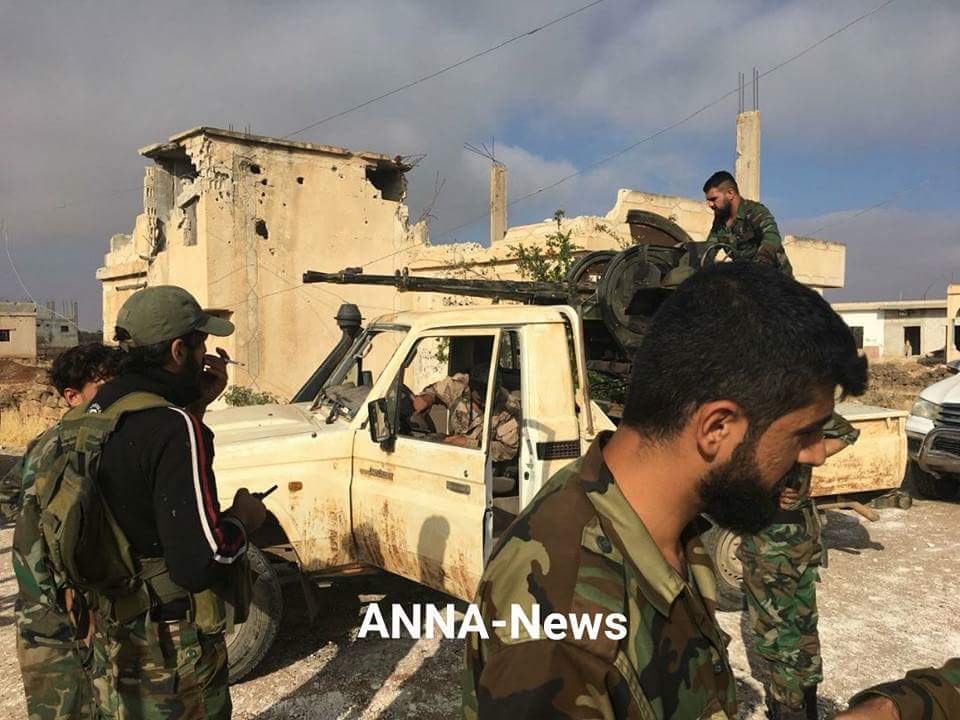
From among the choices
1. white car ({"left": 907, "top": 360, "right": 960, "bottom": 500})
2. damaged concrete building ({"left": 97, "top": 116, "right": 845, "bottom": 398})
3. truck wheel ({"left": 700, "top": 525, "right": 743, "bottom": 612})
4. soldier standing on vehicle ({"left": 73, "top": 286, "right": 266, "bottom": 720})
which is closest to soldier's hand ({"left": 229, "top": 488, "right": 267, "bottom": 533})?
soldier standing on vehicle ({"left": 73, "top": 286, "right": 266, "bottom": 720})

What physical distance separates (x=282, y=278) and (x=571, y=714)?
44.4 feet

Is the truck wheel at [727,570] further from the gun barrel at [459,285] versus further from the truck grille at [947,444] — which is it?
the truck grille at [947,444]

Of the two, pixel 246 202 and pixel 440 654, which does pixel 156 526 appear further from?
pixel 246 202

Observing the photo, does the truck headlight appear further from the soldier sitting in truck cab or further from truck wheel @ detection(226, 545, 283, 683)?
truck wheel @ detection(226, 545, 283, 683)

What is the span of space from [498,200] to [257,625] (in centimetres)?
1838

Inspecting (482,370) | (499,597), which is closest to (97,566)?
(499,597)

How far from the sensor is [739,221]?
495 cm

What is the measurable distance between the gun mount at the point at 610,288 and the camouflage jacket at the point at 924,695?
3.81m

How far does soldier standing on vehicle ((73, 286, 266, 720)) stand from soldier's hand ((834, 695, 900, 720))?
5.16 feet

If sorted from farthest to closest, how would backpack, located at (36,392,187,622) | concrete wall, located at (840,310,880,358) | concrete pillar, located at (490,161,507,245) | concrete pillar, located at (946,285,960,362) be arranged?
concrete wall, located at (840,310,880,358)
concrete pillar, located at (946,285,960,362)
concrete pillar, located at (490,161,507,245)
backpack, located at (36,392,187,622)

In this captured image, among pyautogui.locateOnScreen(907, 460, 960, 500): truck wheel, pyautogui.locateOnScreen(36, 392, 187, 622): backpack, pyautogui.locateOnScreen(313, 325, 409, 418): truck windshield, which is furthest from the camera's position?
pyautogui.locateOnScreen(907, 460, 960, 500): truck wheel

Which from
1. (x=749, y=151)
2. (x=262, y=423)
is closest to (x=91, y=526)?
(x=262, y=423)

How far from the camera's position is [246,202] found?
43.2 feet

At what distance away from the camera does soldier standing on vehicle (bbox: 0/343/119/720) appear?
2.20 metres
